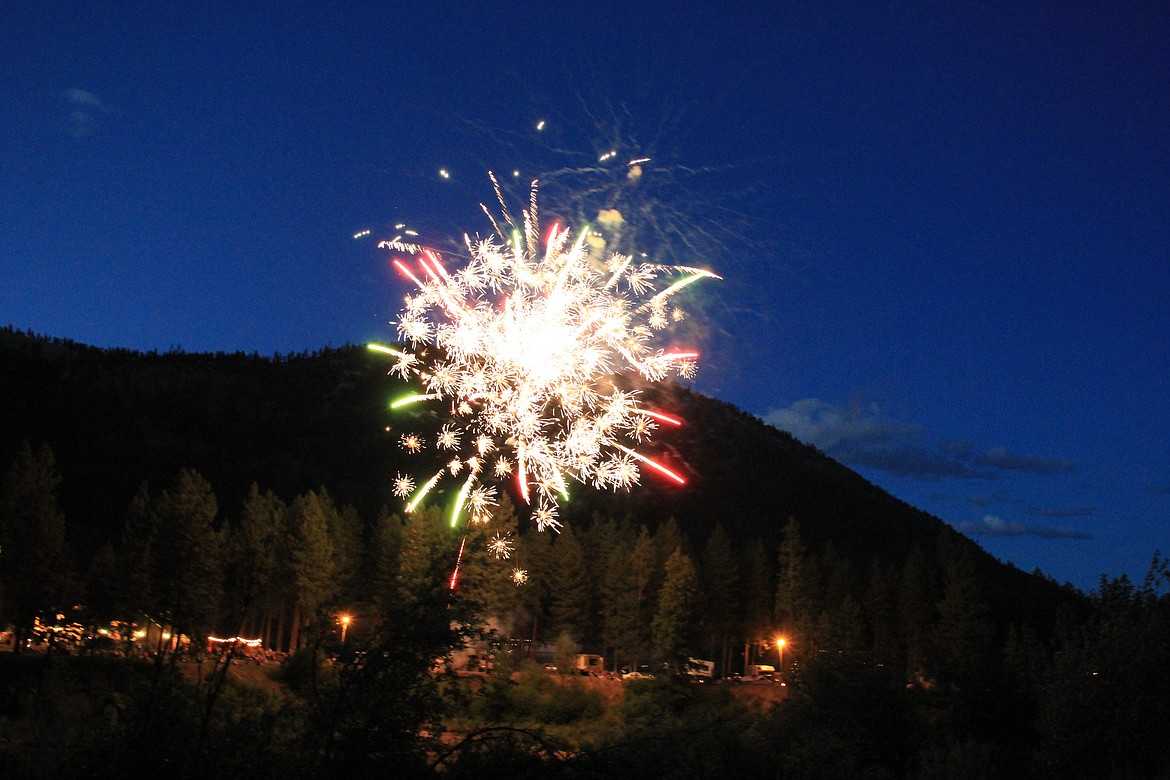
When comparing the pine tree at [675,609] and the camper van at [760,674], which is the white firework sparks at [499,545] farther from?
the camper van at [760,674]

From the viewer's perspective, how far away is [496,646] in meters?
11.5

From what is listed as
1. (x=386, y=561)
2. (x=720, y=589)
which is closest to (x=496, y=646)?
(x=386, y=561)

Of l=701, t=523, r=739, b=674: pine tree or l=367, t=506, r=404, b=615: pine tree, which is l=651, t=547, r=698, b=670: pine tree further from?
l=367, t=506, r=404, b=615: pine tree

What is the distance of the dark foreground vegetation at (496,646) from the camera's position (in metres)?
9.93

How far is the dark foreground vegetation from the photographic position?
9930 millimetres

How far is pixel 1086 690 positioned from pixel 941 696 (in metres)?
13.7

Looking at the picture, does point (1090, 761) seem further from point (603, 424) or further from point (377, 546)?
point (377, 546)

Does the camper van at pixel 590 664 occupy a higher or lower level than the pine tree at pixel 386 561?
lower

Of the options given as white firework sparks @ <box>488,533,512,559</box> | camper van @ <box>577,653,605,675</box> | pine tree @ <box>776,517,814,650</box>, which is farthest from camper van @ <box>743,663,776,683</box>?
white firework sparks @ <box>488,533,512,559</box>

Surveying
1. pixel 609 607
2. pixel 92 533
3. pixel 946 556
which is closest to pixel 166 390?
pixel 92 533

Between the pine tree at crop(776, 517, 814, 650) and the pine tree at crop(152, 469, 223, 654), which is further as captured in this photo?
the pine tree at crop(776, 517, 814, 650)

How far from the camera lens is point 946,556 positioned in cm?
5700

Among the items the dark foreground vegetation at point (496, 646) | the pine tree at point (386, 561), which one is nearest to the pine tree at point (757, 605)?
the dark foreground vegetation at point (496, 646)

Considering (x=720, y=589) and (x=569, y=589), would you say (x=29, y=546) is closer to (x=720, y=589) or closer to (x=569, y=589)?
(x=569, y=589)
